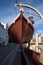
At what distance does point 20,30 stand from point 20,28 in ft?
0.59

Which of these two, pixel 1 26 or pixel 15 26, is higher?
pixel 1 26

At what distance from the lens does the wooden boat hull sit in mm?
18248

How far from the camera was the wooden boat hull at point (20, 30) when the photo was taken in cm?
1825

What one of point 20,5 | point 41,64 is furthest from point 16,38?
point 41,64

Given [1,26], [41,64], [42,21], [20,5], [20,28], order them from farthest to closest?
[1,26] → [20,28] → [20,5] → [42,21] → [41,64]

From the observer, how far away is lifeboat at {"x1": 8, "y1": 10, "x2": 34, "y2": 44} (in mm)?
18219

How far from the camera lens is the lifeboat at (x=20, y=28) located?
59.8ft

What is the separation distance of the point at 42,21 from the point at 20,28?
3.47 meters

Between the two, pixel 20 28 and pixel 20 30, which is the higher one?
pixel 20 28

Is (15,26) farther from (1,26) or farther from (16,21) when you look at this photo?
(1,26)

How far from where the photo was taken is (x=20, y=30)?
18.5 m

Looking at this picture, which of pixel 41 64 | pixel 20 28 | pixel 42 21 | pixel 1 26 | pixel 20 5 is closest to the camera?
pixel 41 64

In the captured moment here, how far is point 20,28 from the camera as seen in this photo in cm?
1856

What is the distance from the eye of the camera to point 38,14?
625 inches
